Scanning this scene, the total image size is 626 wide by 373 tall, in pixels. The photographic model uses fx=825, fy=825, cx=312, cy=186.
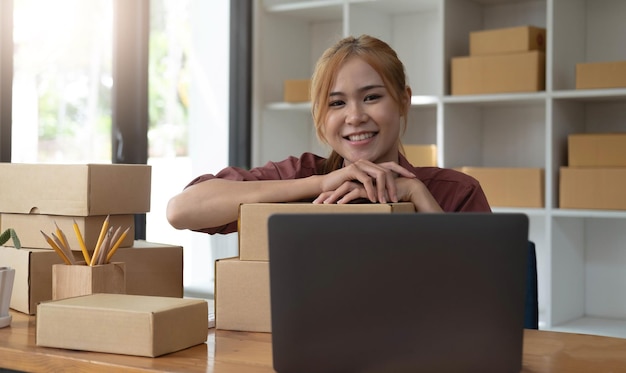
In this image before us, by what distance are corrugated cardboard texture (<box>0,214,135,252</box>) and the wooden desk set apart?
293 mm

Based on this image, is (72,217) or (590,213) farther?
(590,213)

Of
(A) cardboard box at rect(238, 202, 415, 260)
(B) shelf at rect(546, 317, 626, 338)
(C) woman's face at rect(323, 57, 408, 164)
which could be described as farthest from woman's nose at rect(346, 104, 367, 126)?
(B) shelf at rect(546, 317, 626, 338)

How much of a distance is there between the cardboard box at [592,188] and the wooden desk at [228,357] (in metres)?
1.72

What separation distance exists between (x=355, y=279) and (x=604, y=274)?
8.70 feet

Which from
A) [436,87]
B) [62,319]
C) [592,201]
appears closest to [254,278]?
[62,319]

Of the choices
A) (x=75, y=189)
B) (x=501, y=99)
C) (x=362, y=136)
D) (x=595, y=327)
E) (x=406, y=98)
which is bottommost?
(x=595, y=327)

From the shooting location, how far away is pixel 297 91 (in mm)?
3771

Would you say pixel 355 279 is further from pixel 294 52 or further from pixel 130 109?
pixel 294 52

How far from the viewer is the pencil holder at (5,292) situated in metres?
1.52

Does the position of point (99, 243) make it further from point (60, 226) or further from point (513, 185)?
point (513, 185)

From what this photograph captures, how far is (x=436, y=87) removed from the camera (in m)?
3.75

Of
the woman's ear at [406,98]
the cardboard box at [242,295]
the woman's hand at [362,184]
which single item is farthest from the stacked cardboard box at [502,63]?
the cardboard box at [242,295]

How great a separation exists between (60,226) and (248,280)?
501 mm

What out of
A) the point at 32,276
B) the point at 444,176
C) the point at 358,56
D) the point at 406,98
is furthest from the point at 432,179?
the point at 32,276
